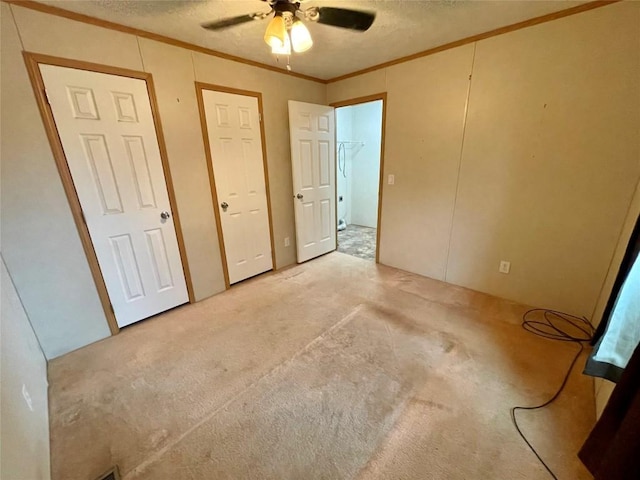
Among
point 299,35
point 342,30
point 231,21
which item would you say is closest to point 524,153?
point 342,30

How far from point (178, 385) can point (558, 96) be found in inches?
133

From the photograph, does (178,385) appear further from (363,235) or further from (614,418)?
(363,235)

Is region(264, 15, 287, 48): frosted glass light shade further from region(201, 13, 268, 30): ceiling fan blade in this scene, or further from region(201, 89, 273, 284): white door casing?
region(201, 89, 273, 284): white door casing

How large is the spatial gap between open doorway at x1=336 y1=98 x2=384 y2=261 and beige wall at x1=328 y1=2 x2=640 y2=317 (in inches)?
72.5

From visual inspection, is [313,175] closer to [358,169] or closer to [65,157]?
[358,169]

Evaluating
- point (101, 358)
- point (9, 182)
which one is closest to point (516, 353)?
point (101, 358)

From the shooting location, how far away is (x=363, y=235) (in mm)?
4812

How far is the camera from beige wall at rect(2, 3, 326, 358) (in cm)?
165

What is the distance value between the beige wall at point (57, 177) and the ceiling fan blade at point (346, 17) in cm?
140

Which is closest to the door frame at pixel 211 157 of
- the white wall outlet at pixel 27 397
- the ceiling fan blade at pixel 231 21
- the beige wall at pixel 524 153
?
the ceiling fan blade at pixel 231 21

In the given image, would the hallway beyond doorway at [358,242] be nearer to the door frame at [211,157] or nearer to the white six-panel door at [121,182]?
the door frame at [211,157]

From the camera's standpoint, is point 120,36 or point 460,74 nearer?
point 120,36

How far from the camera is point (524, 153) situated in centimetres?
220

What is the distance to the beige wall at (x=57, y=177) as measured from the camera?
5.40ft
